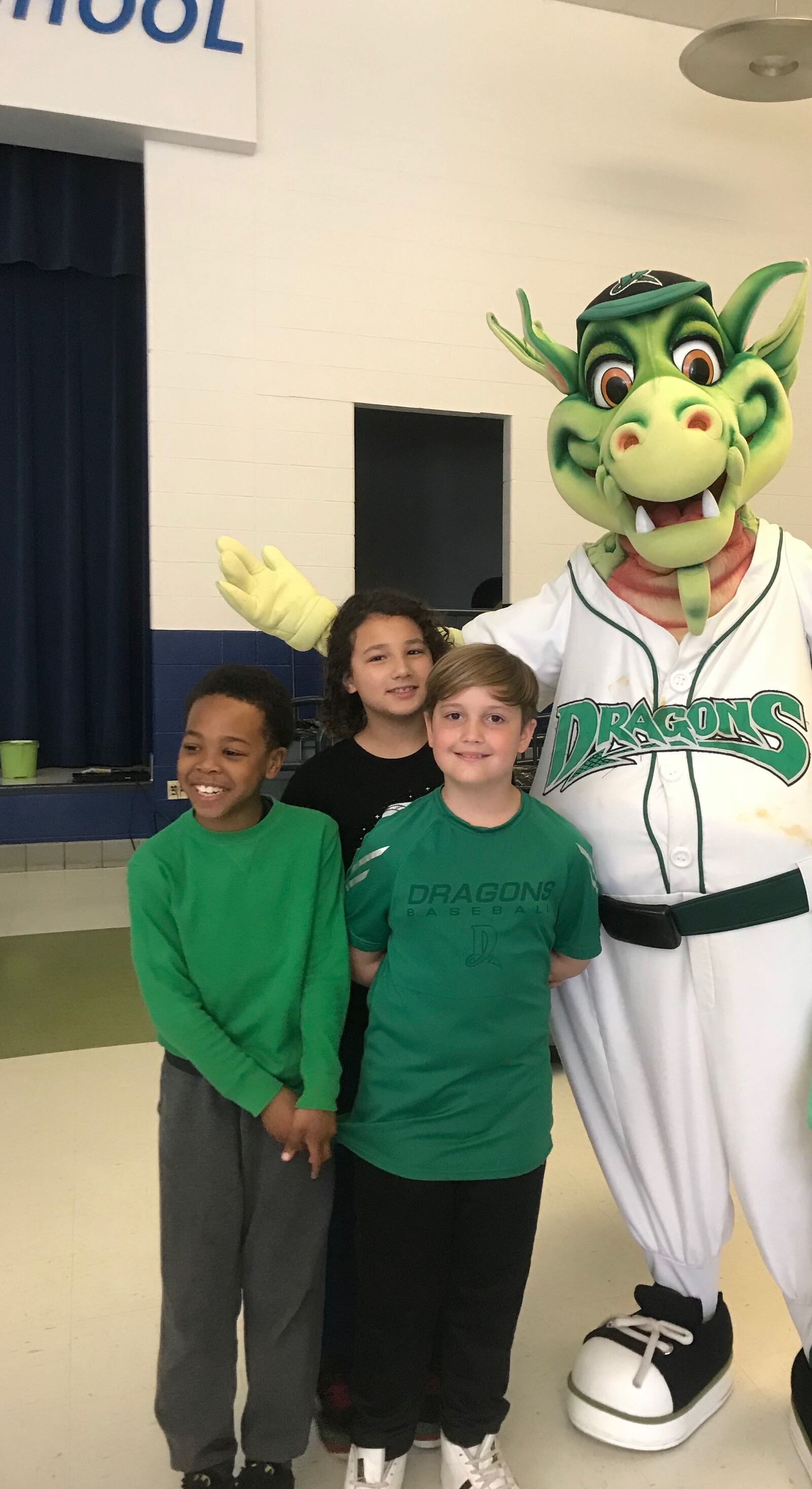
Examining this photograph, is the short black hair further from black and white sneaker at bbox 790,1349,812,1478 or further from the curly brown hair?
black and white sneaker at bbox 790,1349,812,1478

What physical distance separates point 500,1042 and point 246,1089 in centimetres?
29

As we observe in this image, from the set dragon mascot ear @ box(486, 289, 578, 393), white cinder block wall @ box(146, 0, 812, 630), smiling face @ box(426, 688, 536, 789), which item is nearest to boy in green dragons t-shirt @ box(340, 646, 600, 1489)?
smiling face @ box(426, 688, 536, 789)

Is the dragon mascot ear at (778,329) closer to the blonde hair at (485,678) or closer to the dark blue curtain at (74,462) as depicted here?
the blonde hair at (485,678)

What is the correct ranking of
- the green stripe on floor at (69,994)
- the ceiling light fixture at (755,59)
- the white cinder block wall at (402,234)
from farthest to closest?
1. the white cinder block wall at (402,234)
2. the ceiling light fixture at (755,59)
3. the green stripe on floor at (69,994)

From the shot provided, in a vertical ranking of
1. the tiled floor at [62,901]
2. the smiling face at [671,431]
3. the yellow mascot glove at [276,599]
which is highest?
the smiling face at [671,431]

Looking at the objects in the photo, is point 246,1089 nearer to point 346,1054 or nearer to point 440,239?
point 346,1054

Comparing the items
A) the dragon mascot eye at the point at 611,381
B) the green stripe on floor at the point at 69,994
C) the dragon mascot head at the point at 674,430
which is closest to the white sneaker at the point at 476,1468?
the dragon mascot head at the point at 674,430

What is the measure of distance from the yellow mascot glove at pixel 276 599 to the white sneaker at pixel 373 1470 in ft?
3.40

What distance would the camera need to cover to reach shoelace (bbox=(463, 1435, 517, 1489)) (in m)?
1.28

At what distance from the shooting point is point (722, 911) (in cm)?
133

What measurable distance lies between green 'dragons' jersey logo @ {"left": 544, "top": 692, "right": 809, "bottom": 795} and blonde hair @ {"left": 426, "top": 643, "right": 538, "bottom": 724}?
17 cm

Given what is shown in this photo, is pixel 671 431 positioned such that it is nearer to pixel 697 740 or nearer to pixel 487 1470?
pixel 697 740

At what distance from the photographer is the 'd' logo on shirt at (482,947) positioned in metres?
1.22

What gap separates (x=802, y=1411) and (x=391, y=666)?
3.69 ft
